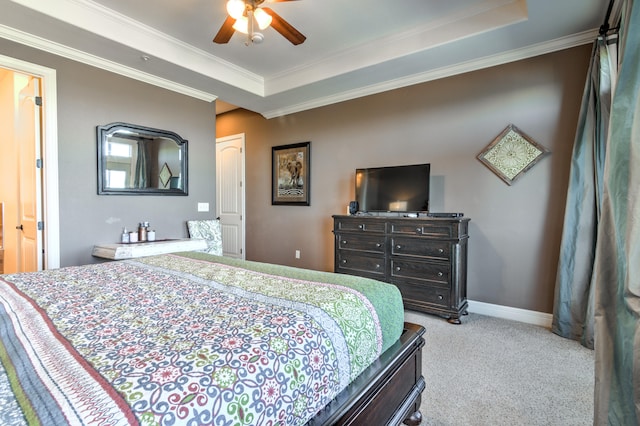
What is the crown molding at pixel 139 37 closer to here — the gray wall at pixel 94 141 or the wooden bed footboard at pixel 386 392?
the gray wall at pixel 94 141

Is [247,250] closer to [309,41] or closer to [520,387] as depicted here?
[309,41]

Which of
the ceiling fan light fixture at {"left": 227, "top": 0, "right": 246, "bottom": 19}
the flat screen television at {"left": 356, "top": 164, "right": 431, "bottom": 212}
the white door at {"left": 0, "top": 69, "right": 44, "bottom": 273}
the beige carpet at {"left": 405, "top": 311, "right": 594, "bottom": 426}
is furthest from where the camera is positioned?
the flat screen television at {"left": 356, "top": 164, "right": 431, "bottom": 212}

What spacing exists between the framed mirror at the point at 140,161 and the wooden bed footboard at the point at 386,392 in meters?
3.32

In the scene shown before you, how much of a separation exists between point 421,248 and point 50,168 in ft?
12.2

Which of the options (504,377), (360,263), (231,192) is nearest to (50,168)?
(231,192)

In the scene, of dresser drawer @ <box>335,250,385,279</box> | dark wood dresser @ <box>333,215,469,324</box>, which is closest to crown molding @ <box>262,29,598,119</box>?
dark wood dresser @ <box>333,215,469,324</box>

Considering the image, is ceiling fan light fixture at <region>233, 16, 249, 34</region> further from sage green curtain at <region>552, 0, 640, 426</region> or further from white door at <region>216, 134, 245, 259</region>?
white door at <region>216, 134, 245, 259</region>

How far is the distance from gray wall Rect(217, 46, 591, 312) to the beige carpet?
62 centimetres

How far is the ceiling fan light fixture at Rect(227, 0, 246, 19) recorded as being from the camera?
2173mm

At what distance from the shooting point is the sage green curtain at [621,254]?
2.88ft

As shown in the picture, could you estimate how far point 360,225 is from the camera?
142 inches

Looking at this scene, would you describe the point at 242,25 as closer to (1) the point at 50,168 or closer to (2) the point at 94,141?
(2) the point at 94,141

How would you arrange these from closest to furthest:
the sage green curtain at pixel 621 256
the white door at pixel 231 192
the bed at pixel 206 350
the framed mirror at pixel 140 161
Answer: the bed at pixel 206 350, the sage green curtain at pixel 621 256, the framed mirror at pixel 140 161, the white door at pixel 231 192

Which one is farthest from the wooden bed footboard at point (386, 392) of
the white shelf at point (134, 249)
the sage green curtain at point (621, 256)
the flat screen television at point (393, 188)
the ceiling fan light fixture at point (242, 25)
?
the white shelf at point (134, 249)
